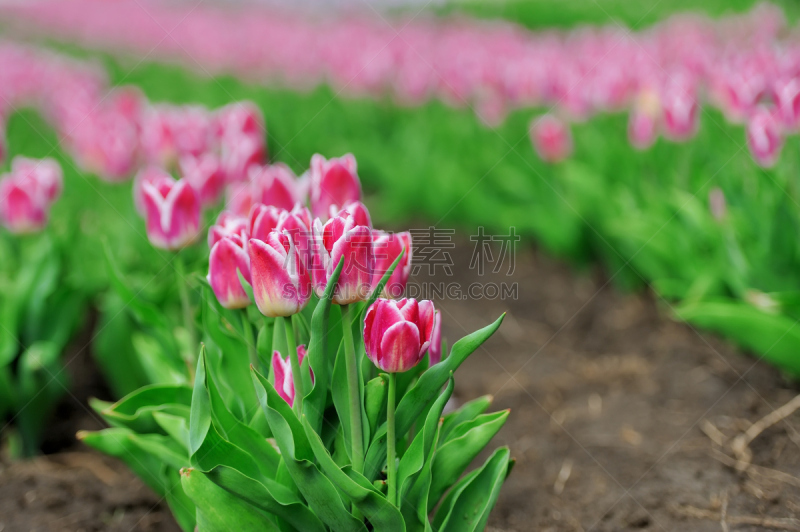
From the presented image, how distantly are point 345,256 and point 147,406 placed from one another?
823mm

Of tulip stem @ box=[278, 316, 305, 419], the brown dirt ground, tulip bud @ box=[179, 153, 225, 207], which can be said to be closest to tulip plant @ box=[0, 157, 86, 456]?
the brown dirt ground

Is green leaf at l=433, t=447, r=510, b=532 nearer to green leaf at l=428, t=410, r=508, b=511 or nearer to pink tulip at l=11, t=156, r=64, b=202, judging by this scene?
green leaf at l=428, t=410, r=508, b=511

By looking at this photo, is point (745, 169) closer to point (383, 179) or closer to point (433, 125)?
point (433, 125)

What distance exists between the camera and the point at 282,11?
1301 cm

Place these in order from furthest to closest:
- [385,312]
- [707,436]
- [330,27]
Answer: [330,27]
[707,436]
[385,312]

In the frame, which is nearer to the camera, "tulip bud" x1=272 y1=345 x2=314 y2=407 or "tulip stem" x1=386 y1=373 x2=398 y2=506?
"tulip stem" x1=386 y1=373 x2=398 y2=506

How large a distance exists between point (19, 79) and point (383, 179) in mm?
3093

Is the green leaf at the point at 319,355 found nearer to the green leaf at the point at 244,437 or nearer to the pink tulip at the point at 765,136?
the green leaf at the point at 244,437

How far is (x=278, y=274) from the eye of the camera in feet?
3.76

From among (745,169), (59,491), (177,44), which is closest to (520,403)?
(745,169)

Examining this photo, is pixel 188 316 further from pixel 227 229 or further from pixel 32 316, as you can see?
pixel 32 316

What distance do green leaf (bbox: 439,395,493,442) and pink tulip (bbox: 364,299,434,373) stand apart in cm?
35

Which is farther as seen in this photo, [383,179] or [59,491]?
[383,179]

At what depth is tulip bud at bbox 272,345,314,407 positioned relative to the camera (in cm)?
127
